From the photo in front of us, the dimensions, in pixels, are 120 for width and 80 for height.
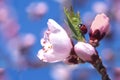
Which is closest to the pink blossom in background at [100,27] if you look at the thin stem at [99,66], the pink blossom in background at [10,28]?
the thin stem at [99,66]

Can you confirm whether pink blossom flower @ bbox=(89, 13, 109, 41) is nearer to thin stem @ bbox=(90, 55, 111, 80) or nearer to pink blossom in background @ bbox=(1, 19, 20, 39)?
thin stem @ bbox=(90, 55, 111, 80)

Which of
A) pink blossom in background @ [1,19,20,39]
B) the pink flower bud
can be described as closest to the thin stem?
the pink flower bud

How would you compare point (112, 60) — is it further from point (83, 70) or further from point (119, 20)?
point (119, 20)

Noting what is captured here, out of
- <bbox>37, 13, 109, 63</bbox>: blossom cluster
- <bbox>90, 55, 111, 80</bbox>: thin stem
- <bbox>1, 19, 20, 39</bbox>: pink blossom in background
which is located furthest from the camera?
<bbox>1, 19, 20, 39</bbox>: pink blossom in background

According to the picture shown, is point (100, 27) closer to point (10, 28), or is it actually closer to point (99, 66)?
point (99, 66)

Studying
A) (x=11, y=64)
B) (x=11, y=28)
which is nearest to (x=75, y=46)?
(x=11, y=64)
